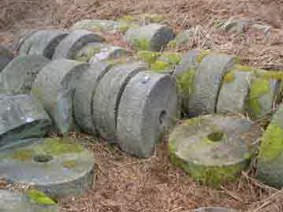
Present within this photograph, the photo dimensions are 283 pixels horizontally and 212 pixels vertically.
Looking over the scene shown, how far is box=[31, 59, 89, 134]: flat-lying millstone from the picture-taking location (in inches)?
190

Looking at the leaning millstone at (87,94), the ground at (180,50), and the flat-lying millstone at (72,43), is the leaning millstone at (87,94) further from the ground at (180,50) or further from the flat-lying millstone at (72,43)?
the flat-lying millstone at (72,43)

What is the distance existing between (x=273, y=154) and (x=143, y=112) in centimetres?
107

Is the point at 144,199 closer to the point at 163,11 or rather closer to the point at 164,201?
the point at 164,201

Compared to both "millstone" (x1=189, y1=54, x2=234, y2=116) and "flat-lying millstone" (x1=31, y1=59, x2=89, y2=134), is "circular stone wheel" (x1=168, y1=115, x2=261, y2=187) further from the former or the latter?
"flat-lying millstone" (x1=31, y1=59, x2=89, y2=134)

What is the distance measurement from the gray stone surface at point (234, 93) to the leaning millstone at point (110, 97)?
712 mm

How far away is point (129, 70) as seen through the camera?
15.8 ft

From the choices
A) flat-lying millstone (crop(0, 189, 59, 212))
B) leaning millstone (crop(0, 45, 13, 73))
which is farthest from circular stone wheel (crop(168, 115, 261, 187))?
leaning millstone (crop(0, 45, 13, 73))

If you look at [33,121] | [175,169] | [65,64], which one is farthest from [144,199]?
[65,64]

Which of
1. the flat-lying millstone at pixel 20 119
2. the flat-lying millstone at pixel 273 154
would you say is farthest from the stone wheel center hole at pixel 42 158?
the flat-lying millstone at pixel 273 154

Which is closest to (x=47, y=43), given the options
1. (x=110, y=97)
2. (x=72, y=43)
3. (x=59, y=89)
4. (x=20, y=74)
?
(x=72, y=43)

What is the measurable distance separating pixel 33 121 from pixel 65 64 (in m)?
0.67

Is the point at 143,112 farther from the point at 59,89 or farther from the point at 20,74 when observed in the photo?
the point at 20,74

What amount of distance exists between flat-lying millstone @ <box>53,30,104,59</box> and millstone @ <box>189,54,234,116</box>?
152 cm

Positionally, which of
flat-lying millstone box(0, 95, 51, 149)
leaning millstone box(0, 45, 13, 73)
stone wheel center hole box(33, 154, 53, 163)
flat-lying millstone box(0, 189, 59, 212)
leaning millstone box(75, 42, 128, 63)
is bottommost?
flat-lying millstone box(0, 189, 59, 212)
